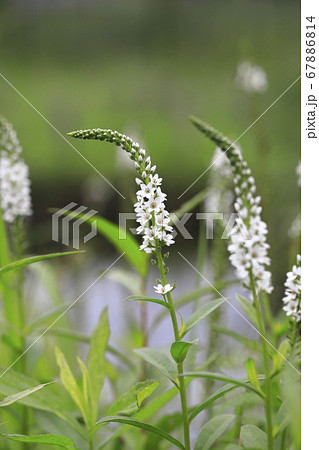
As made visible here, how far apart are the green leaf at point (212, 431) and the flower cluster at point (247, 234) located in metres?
0.17

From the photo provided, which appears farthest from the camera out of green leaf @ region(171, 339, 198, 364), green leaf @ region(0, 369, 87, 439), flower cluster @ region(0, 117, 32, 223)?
flower cluster @ region(0, 117, 32, 223)

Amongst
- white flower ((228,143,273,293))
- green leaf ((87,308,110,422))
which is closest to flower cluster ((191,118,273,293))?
white flower ((228,143,273,293))

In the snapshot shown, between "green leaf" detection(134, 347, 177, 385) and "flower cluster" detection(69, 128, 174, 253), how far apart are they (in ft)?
0.45

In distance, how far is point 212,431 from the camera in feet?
2.19

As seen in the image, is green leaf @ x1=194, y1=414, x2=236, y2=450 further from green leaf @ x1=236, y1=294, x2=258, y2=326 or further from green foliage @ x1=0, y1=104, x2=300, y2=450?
green leaf @ x1=236, y1=294, x2=258, y2=326

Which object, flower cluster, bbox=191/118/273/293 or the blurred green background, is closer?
flower cluster, bbox=191/118/273/293

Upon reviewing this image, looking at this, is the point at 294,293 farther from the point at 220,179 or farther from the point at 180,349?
the point at 220,179

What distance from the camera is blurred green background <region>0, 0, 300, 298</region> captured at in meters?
5.80

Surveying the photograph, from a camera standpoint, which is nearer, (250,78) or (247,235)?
(247,235)

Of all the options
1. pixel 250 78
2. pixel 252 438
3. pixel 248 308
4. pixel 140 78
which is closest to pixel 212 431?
pixel 252 438

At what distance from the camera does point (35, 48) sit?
8.05m

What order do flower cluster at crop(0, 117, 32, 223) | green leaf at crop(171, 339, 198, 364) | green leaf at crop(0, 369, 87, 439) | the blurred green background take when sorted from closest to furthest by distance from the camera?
green leaf at crop(171, 339, 198, 364) → green leaf at crop(0, 369, 87, 439) → flower cluster at crop(0, 117, 32, 223) → the blurred green background

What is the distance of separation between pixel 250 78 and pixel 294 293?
1002 mm

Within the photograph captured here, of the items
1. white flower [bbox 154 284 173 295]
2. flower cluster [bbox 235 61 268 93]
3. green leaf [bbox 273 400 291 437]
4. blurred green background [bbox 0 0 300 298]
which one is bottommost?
green leaf [bbox 273 400 291 437]
